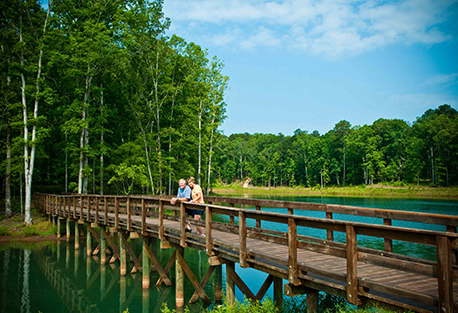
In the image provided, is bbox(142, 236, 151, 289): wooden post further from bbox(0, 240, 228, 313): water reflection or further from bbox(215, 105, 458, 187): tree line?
bbox(215, 105, 458, 187): tree line

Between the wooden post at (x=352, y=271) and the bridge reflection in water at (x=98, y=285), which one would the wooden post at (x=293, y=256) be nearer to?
the wooden post at (x=352, y=271)

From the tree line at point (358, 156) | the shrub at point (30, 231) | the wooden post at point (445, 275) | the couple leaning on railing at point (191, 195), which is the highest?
the tree line at point (358, 156)

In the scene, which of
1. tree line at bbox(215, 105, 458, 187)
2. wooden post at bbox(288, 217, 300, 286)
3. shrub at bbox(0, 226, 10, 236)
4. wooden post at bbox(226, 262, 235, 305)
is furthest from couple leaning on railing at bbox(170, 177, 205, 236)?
tree line at bbox(215, 105, 458, 187)

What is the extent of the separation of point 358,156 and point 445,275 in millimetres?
77649

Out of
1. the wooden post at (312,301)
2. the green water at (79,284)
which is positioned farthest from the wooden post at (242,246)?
the green water at (79,284)

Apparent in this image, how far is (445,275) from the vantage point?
3.65m

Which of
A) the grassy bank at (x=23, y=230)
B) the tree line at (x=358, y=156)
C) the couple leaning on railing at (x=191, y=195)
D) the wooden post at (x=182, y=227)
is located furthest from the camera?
the tree line at (x=358, y=156)

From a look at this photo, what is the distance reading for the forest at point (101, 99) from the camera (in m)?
22.8

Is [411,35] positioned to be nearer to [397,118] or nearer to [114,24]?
[397,118]

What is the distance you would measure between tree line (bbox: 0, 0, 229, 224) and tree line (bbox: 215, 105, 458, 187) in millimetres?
29265

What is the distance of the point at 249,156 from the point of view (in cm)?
9894

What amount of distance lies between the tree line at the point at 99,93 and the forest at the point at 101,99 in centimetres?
9

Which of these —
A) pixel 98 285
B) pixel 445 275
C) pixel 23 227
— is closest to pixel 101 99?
pixel 23 227

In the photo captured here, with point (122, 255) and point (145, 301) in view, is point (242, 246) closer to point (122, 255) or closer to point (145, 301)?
point (145, 301)
